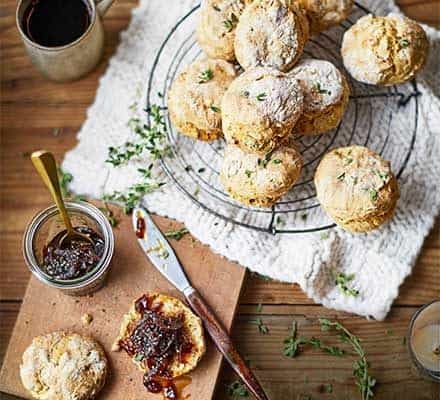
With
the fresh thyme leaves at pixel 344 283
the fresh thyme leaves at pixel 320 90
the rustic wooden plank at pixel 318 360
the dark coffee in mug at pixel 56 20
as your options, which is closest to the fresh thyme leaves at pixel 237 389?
the rustic wooden plank at pixel 318 360

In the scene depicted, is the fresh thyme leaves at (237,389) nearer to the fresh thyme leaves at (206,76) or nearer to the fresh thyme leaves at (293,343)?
the fresh thyme leaves at (293,343)

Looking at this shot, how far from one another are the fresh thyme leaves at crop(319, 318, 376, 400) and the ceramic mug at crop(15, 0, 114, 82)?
1191mm

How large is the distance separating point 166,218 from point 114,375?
1.73 feet

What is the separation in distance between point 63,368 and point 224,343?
0.50m

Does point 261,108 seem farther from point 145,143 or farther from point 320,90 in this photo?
point 145,143

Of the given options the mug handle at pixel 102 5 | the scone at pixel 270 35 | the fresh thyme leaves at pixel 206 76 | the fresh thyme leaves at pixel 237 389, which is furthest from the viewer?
the mug handle at pixel 102 5

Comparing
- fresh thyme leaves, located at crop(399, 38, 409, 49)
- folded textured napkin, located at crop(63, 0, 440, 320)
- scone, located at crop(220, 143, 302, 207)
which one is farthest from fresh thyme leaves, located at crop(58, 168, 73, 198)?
fresh thyme leaves, located at crop(399, 38, 409, 49)

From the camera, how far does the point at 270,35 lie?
222cm

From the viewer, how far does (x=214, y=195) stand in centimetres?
254

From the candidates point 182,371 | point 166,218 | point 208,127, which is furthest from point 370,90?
point 182,371

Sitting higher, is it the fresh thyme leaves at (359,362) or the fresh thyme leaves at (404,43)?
the fresh thyme leaves at (404,43)

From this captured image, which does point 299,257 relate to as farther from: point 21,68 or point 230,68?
point 21,68

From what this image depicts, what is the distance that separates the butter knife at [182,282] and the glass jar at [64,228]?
140 mm

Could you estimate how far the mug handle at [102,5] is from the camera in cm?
258
